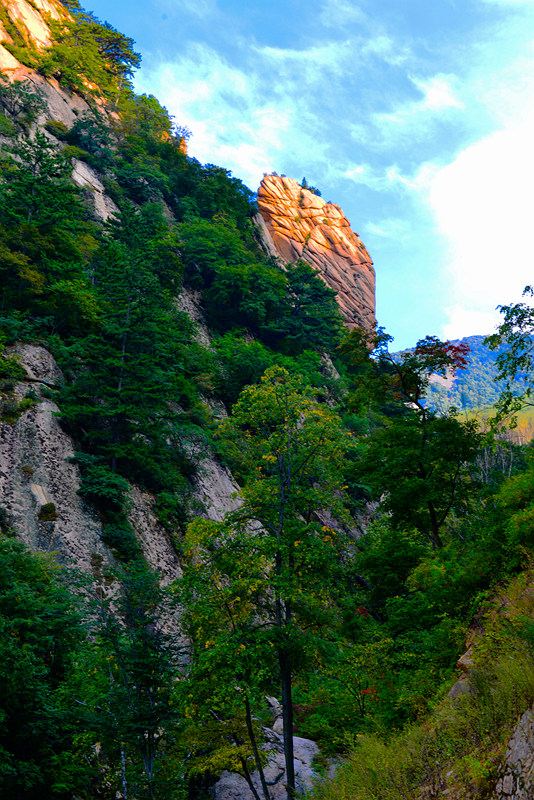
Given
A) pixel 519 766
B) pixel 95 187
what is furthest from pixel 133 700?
pixel 95 187

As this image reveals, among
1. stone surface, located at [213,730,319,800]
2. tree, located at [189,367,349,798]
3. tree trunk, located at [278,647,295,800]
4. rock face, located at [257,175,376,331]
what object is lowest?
stone surface, located at [213,730,319,800]

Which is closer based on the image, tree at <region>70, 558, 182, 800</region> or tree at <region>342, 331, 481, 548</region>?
tree at <region>70, 558, 182, 800</region>

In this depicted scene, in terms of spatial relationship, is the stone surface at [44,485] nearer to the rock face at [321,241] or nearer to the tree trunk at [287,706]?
the tree trunk at [287,706]

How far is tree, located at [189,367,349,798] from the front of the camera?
1131 centimetres

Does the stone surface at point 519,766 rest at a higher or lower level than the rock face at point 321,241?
lower

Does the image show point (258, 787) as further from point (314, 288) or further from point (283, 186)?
point (283, 186)

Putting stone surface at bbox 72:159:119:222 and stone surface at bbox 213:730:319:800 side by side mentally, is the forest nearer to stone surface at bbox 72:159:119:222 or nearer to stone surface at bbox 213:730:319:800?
stone surface at bbox 213:730:319:800

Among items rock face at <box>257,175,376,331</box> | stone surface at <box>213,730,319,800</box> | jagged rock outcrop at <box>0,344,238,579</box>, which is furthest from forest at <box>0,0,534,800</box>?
rock face at <box>257,175,376,331</box>

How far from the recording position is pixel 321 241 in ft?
219

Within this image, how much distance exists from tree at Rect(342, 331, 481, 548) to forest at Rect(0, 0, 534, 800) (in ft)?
0.23

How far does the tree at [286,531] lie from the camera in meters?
11.3

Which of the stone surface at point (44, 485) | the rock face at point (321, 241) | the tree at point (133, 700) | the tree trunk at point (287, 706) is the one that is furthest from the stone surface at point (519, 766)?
the rock face at point (321, 241)

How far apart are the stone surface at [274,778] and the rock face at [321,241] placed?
49022mm

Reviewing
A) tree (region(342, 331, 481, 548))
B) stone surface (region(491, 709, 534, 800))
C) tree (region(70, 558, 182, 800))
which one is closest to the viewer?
stone surface (region(491, 709, 534, 800))
